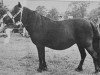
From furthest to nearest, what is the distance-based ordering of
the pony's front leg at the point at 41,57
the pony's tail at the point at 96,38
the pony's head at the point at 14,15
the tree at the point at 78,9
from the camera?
the tree at the point at 78,9
the pony's tail at the point at 96,38
the pony's front leg at the point at 41,57
the pony's head at the point at 14,15

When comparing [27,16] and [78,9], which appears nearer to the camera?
[27,16]

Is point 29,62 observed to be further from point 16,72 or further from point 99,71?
point 99,71

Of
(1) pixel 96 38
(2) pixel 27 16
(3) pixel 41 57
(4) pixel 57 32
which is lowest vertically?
(3) pixel 41 57

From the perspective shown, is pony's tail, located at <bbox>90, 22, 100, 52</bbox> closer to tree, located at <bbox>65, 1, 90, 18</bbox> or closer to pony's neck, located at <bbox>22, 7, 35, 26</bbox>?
pony's neck, located at <bbox>22, 7, 35, 26</bbox>

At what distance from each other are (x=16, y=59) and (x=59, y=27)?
10.2 ft

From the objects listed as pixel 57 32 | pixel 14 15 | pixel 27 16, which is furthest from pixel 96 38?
pixel 14 15

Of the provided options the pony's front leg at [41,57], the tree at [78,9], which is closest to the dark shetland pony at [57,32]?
the pony's front leg at [41,57]

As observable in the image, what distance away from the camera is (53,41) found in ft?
22.6

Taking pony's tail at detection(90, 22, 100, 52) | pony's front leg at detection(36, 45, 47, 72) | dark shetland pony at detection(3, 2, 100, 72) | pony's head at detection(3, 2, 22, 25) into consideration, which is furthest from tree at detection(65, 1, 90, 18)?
pony's head at detection(3, 2, 22, 25)

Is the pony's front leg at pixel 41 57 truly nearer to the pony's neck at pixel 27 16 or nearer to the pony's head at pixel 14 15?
the pony's neck at pixel 27 16

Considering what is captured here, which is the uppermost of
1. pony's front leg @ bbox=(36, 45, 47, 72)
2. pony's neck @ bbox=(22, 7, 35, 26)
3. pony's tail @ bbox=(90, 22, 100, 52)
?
pony's neck @ bbox=(22, 7, 35, 26)

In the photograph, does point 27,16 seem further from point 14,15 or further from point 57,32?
point 57,32

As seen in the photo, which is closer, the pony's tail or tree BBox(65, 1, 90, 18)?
the pony's tail

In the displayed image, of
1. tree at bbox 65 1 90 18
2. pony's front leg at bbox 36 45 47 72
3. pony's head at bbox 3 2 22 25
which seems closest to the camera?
pony's head at bbox 3 2 22 25
